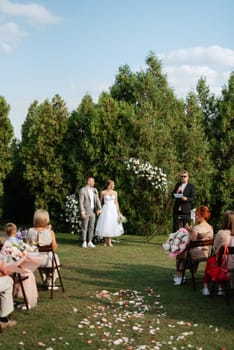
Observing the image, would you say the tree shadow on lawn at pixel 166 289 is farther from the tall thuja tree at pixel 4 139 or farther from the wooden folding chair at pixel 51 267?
the tall thuja tree at pixel 4 139

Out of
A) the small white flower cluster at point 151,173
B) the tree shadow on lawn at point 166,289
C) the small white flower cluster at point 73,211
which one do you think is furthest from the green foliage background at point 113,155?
the tree shadow on lawn at point 166,289

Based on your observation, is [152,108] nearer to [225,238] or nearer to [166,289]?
[166,289]

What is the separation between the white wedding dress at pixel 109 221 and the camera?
13.6 m

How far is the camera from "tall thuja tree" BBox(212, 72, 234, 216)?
58.0 feet

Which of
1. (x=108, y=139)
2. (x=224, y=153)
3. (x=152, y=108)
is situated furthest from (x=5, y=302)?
(x=224, y=153)

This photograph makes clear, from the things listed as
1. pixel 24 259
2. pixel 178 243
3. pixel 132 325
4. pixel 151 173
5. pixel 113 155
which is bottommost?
pixel 132 325

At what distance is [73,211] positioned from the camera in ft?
48.9

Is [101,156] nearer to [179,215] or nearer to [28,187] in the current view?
[28,187]

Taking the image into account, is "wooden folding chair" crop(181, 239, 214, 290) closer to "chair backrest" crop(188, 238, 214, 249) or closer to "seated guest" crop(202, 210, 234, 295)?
"chair backrest" crop(188, 238, 214, 249)

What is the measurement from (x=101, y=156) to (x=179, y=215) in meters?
4.28

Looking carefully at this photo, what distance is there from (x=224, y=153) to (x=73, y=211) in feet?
20.5

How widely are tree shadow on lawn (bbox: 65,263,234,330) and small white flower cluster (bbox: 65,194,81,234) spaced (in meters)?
4.49

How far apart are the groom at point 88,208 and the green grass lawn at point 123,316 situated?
133 inches

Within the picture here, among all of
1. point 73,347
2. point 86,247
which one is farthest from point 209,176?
point 73,347
